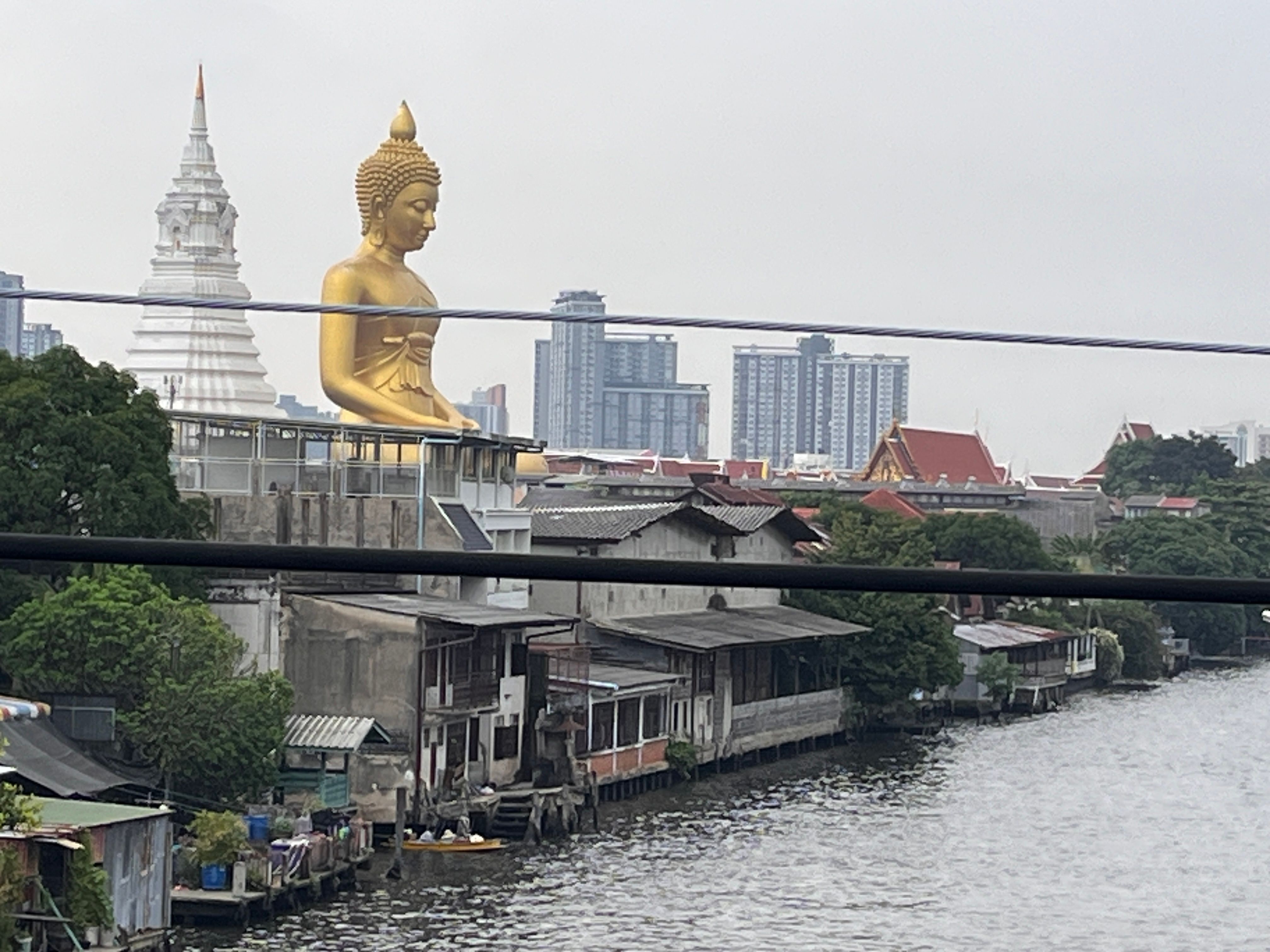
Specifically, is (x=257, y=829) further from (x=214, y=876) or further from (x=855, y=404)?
(x=855, y=404)

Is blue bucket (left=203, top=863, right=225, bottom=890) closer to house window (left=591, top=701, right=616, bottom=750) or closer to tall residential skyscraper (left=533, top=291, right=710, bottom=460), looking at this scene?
house window (left=591, top=701, right=616, bottom=750)

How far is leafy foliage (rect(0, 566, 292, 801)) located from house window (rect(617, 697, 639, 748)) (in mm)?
1003

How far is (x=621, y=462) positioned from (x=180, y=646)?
2.06 meters

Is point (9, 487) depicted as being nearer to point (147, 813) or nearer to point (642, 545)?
point (147, 813)

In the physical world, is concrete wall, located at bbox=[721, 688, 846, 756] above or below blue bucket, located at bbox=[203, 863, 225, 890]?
above

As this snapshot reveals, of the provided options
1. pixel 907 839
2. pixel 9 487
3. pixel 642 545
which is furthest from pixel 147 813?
pixel 907 839

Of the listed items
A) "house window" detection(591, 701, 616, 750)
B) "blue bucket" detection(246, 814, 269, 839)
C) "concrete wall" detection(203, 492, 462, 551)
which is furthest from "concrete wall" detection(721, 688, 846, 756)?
"blue bucket" detection(246, 814, 269, 839)

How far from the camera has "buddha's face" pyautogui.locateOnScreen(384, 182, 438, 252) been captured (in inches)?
233

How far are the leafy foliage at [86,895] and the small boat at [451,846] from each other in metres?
1.21

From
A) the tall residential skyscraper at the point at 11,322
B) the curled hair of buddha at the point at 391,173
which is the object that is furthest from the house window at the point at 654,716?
the tall residential skyscraper at the point at 11,322

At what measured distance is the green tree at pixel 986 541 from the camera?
5059mm

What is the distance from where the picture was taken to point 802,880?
17.8 ft

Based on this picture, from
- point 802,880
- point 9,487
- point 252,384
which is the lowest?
point 802,880

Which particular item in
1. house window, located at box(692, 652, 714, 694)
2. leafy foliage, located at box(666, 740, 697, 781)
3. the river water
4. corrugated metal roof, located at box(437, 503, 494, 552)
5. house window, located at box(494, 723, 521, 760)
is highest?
corrugated metal roof, located at box(437, 503, 494, 552)
